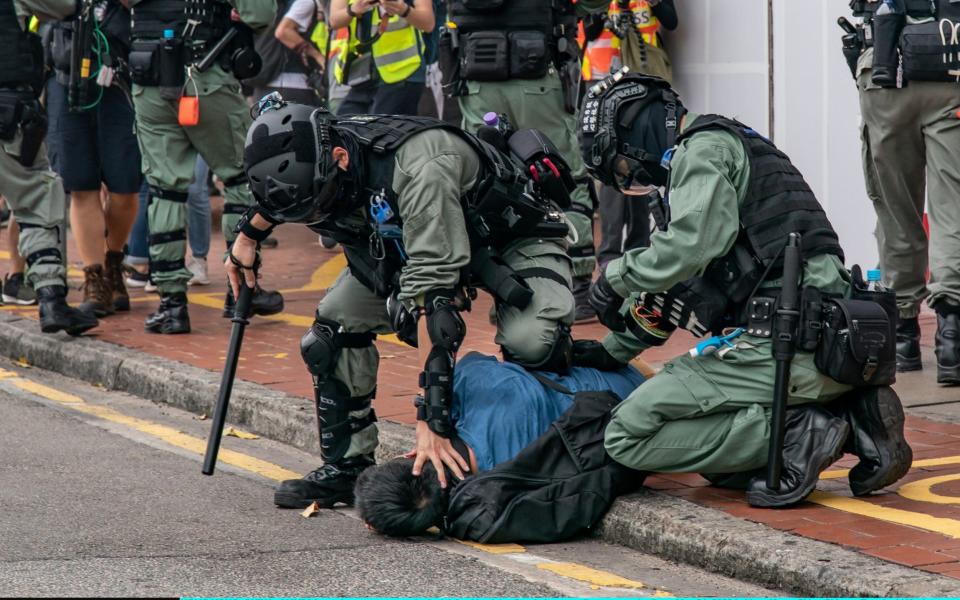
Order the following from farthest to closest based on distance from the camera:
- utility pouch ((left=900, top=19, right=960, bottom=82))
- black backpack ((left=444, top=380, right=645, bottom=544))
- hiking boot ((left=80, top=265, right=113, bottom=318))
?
hiking boot ((left=80, top=265, right=113, bottom=318)), utility pouch ((left=900, top=19, right=960, bottom=82)), black backpack ((left=444, top=380, right=645, bottom=544))

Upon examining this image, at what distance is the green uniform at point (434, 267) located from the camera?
493 centimetres

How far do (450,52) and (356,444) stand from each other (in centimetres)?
304

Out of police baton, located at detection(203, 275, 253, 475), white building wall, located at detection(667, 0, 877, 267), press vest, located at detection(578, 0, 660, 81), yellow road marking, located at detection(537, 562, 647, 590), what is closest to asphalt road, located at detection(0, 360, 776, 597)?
yellow road marking, located at detection(537, 562, 647, 590)

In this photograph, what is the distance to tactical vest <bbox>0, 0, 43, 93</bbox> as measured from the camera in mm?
8133

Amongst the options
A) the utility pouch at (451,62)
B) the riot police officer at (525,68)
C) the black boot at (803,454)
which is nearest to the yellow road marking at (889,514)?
the black boot at (803,454)

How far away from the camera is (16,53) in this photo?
827 cm

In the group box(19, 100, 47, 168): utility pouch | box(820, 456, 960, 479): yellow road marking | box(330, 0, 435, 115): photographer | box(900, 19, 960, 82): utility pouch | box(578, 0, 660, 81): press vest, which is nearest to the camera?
box(820, 456, 960, 479): yellow road marking

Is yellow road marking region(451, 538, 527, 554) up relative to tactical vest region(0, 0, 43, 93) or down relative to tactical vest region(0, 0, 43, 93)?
down

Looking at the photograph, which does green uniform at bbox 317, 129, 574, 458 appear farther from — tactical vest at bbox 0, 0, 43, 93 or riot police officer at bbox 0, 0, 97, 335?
tactical vest at bbox 0, 0, 43, 93

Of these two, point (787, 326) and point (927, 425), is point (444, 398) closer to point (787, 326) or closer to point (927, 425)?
point (787, 326)

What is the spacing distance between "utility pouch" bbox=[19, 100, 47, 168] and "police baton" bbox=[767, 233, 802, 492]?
4.86 metres

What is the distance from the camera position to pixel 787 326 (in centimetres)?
472

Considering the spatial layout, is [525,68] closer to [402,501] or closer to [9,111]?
[9,111]

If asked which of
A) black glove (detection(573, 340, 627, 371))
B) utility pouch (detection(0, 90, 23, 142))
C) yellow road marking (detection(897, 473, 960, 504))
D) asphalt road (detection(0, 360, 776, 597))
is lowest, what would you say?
asphalt road (detection(0, 360, 776, 597))
